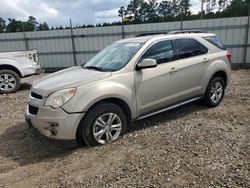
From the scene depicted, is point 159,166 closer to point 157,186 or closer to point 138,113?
point 157,186

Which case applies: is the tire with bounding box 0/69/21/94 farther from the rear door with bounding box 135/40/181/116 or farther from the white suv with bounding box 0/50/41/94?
the rear door with bounding box 135/40/181/116

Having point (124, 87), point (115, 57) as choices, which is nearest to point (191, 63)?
point (115, 57)

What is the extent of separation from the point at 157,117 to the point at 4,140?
2.95 meters

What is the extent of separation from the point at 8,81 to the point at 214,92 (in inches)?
258

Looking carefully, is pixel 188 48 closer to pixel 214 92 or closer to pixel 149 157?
pixel 214 92

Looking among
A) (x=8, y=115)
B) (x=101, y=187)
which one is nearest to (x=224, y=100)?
(x=101, y=187)

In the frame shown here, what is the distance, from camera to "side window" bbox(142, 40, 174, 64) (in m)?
4.12

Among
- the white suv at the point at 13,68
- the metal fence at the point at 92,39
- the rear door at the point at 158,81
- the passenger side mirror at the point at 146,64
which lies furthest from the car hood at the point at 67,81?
the metal fence at the point at 92,39

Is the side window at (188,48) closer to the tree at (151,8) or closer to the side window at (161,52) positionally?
the side window at (161,52)

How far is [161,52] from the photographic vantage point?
4.27m

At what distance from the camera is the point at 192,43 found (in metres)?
4.75

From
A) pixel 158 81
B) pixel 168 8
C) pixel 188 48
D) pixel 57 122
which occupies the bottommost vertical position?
pixel 57 122

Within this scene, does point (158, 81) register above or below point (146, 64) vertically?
below

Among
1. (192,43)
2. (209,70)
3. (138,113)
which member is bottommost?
(138,113)
